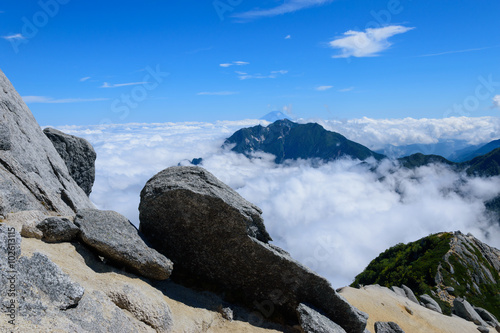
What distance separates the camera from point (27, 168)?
23281mm

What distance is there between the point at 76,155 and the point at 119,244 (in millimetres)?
24219

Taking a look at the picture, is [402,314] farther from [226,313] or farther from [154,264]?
[154,264]

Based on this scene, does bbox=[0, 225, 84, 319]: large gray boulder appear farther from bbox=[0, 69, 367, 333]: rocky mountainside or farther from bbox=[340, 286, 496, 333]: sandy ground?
bbox=[340, 286, 496, 333]: sandy ground

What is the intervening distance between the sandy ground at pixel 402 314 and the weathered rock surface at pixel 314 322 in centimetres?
1607

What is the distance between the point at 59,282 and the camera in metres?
11.5

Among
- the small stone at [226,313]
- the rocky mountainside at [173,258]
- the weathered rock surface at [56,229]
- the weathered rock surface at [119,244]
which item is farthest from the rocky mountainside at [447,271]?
the weathered rock surface at [56,229]

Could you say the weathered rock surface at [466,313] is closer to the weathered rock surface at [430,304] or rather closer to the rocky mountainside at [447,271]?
the weathered rock surface at [430,304]

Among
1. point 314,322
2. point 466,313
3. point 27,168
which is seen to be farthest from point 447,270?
point 27,168

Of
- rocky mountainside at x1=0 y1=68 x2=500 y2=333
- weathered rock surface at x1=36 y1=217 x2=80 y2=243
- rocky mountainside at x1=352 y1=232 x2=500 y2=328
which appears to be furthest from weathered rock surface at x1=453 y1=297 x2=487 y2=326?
Result: weathered rock surface at x1=36 y1=217 x2=80 y2=243

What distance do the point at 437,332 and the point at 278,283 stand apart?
2688 centimetres

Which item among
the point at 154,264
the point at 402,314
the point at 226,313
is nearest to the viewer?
the point at 154,264

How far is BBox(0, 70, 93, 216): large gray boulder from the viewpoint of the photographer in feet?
64.2

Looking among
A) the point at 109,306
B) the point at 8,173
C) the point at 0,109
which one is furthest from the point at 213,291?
the point at 0,109

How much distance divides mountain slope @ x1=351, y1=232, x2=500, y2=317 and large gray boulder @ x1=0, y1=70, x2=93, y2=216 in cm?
7269
